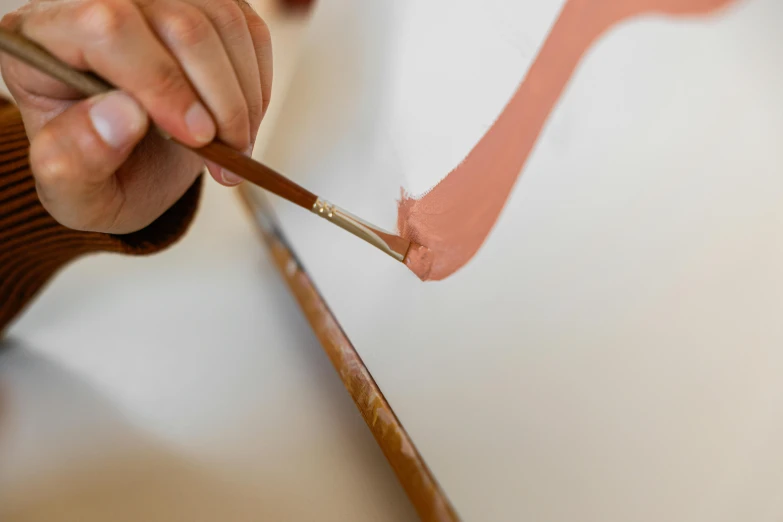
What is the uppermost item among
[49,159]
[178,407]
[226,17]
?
[226,17]

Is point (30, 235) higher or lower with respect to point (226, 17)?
lower

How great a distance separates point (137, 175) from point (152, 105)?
0.38ft

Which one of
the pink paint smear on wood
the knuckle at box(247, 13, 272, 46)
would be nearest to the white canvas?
the pink paint smear on wood

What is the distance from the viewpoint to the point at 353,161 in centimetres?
43

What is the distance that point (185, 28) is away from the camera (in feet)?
0.98

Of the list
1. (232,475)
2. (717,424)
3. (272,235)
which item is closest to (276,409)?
(232,475)

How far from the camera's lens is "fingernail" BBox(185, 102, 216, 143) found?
292 mm

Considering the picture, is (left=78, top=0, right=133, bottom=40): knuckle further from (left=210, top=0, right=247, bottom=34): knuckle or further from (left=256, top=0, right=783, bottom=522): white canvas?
(left=256, top=0, right=783, bottom=522): white canvas

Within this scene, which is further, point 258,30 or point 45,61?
point 258,30

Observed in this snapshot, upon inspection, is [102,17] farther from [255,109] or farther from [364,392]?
[364,392]

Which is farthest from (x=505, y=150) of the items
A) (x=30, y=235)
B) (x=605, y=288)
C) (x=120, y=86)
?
(x=30, y=235)

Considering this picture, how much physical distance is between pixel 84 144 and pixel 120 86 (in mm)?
41

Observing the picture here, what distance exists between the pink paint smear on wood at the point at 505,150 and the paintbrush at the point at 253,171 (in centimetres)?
1

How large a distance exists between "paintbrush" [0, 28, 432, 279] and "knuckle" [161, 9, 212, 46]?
46mm
